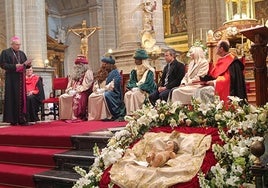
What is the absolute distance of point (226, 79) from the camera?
6316 mm

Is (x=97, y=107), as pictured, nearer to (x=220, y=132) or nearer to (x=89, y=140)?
(x=89, y=140)

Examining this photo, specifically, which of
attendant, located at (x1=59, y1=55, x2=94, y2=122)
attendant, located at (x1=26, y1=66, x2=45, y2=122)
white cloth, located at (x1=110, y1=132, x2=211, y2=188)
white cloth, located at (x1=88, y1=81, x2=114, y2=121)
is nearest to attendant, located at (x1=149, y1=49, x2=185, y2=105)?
white cloth, located at (x1=88, y1=81, x2=114, y2=121)

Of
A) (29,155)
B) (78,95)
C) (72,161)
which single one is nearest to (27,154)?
(29,155)

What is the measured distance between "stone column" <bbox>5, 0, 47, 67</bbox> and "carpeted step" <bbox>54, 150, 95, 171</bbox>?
10.6 metres

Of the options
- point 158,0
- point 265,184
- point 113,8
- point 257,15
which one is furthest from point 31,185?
point 113,8

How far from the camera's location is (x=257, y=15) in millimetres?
17297

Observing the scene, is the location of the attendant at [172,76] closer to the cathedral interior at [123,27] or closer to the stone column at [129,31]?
the cathedral interior at [123,27]

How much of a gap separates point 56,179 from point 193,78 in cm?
349

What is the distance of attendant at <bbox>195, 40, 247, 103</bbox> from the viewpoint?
618 cm

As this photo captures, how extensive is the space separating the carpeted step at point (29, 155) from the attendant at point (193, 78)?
233 cm

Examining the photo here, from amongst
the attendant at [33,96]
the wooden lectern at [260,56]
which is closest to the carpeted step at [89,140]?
the wooden lectern at [260,56]

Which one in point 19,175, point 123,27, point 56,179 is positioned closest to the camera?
point 56,179

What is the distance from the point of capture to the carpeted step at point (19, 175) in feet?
17.0

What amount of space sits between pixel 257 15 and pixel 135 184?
15314 millimetres
